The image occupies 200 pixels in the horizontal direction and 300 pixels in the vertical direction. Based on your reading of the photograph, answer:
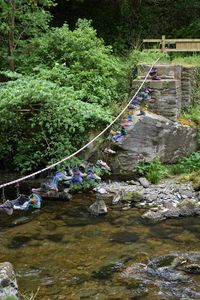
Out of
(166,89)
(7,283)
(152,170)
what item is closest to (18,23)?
(166,89)

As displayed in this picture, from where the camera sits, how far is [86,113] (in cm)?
830

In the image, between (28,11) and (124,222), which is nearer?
(124,222)

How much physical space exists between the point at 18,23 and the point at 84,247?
6.88 meters

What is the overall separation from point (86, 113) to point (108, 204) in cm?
180

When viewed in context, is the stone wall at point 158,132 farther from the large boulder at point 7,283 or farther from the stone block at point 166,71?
the large boulder at point 7,283

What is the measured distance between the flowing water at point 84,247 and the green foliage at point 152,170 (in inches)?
63.7

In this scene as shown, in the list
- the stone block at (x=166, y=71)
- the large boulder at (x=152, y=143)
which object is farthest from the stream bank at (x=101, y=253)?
the stone block at (x=166, y=71)

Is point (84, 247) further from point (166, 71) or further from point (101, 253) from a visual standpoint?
point (166, 71)

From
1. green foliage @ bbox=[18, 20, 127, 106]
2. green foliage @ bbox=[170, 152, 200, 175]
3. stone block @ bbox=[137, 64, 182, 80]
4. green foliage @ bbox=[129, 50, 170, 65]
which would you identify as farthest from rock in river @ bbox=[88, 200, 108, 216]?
green foliage @ bbox=[129, 50, 170, 65]

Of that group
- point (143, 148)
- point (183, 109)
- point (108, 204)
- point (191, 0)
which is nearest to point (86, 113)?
point (108, 204)

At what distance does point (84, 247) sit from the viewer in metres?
6.55

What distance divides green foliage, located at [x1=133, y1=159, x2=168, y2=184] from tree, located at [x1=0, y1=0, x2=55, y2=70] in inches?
155

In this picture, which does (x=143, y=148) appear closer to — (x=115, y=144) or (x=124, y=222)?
(x=115, y=144)

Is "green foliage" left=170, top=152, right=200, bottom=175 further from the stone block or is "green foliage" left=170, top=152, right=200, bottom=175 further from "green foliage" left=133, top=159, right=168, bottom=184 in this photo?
the stone block
